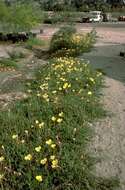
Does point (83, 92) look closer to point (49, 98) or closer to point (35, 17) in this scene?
point (49, 98)

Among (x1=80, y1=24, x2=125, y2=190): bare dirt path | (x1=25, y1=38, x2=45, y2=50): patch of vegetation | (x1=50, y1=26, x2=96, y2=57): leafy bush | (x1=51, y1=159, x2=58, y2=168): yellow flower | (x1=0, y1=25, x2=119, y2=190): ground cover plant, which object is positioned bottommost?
(x1=25, y1=38, x2=45, y2=50): patch of vegetation

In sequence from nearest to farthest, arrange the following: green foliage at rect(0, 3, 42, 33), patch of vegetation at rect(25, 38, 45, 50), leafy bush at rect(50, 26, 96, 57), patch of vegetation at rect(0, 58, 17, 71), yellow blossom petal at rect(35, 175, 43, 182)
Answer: yellow blossom petal at rect(35, 175, 43, 182), patch of vegetation at rect(0, 58, 17, 71), leafy bush at rect(50, 26, 96, 57), patch of vegetation at rect(25, 38, 45, 50), green foliage at rect(0, 3, 42, 33)

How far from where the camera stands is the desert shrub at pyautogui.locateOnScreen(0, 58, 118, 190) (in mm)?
4910

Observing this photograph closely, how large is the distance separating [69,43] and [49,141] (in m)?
14.7

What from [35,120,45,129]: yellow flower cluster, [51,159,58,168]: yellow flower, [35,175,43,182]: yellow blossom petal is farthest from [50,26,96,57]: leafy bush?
[35,175,43,182]: yellow blossom petal

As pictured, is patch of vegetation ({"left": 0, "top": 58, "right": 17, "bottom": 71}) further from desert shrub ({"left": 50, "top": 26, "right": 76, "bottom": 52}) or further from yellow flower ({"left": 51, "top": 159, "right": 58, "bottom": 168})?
yellow flower ({"left": 51, "top": 159, "right": 58, "bottom": 168})

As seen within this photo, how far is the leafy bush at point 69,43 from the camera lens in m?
18.3

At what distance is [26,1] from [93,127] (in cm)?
2891

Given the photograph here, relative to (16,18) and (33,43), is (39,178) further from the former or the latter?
(16,18)

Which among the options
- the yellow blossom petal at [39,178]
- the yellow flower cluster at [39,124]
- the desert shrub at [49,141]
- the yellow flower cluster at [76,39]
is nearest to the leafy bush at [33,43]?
the yellow flower cluster at [76,39]

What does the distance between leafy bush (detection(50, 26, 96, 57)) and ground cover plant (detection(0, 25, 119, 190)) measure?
9.55m

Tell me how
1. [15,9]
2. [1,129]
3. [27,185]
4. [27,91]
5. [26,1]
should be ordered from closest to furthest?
[27,185]
[1,129]
[27,91]
[15,9]
[26,1]

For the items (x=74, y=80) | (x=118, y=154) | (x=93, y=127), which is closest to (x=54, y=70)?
(x=74, y=80)

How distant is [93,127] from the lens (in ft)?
22.5
